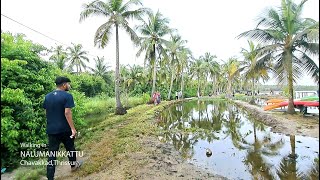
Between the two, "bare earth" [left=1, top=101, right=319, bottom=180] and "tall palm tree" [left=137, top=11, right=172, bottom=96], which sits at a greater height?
"tall palm tree" [left=137, top=11, right=172, bottom=96]

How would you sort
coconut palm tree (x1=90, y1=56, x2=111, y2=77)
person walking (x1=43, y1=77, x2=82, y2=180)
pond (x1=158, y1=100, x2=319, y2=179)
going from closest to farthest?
1. person walking (x1=43, y1=77, x2=82, y2=180)
2. pond (x1=158, y1=100, x2=319, y2=179)
3. coconut palm tree (x1=90, y1=56, x2=111, y2=77)

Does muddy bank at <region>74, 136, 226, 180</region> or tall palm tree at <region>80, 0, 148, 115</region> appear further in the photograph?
tall palm tree at <region>80, 0, 148, 115</region>

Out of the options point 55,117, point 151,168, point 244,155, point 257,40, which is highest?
point 257,40

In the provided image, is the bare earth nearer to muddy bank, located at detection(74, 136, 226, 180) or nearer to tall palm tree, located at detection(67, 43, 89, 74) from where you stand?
muddy bank, located at detection(74, 136, 226, 180)

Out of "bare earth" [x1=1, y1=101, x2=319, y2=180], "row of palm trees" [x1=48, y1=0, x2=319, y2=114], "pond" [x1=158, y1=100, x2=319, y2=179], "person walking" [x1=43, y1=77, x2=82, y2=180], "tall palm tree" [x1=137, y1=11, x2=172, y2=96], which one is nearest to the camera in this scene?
"row of palm trees" [x1=48, y1=0, x2=319, y2=114]

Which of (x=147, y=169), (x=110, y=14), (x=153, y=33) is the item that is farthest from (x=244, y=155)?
(x=153, y=33)

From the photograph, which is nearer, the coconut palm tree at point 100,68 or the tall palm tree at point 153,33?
the tall palm tree at point 153,33

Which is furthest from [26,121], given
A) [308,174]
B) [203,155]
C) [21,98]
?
[308,174]

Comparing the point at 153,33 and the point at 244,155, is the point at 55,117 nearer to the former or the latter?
the point at 244,155

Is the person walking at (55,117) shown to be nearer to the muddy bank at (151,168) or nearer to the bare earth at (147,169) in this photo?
the bare earth at (147,169)

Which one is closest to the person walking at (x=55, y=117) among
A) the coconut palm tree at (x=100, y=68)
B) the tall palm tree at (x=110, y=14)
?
the tall palm tree at (x=110, y=14)

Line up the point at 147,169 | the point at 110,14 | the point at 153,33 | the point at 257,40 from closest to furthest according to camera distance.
→ the point at 147,169 < the point at 257,40 < the point at 110,14 < the point at 153,33

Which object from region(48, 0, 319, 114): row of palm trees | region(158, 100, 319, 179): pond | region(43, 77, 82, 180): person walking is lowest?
region(158, 100, 319, 179): pond

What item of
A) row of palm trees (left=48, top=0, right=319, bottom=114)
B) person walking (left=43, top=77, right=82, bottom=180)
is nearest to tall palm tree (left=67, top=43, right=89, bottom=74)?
row of palm trees (left=48, top=0, right=319, bottom=114)
